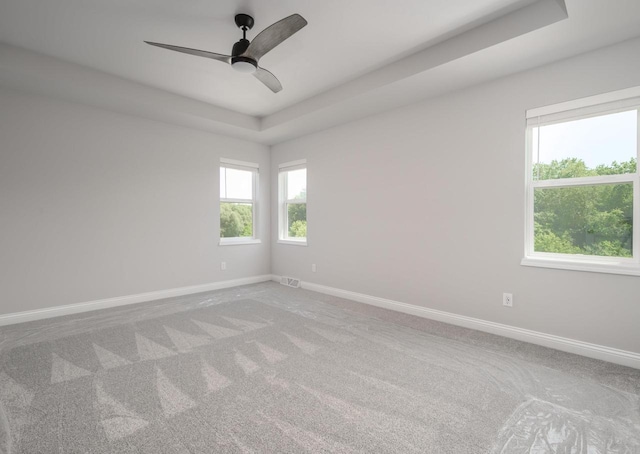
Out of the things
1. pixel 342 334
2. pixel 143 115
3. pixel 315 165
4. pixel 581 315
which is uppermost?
pixel 143 115

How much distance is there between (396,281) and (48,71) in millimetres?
4368

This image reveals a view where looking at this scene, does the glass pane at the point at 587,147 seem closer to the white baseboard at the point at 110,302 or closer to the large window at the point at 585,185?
the large window at the point at 585,185

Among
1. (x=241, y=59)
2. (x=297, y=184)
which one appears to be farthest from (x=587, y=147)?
(x=297, y=184)

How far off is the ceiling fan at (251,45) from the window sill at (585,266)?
9.17ft

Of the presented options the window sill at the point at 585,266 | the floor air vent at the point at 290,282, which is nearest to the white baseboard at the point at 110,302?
the floor air vent at the point at 290,282

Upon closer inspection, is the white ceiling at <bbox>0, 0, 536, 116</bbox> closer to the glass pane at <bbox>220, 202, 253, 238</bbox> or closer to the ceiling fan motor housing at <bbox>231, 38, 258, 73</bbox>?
the ceiling fan motor housing at <bbox>231, 38, 258, 73</bbox>

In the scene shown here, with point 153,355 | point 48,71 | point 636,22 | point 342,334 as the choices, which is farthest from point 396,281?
point 48,71

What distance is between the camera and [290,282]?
518 cm

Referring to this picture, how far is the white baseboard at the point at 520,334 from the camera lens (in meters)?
2.38

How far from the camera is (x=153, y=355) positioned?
98.8 inches

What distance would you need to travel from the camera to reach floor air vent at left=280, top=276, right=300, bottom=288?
509cm

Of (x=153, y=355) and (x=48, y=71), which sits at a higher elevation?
(x=48, y=71)

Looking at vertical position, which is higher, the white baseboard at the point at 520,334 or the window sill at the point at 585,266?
the window sill at the point at 585,266

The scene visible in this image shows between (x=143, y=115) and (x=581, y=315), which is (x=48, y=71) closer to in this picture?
(x=143, y=115)
